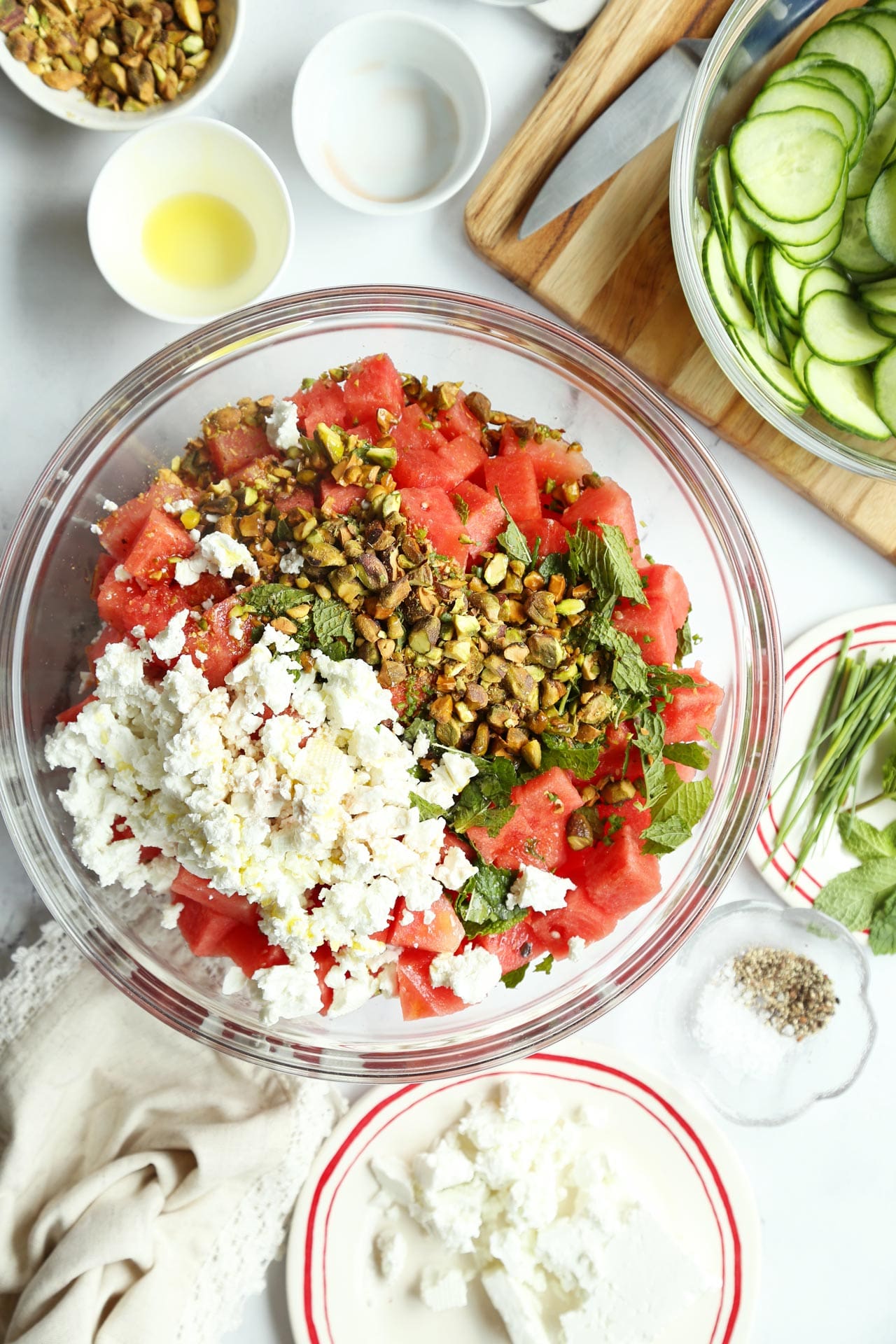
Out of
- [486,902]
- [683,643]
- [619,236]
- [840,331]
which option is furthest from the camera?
[619,236]

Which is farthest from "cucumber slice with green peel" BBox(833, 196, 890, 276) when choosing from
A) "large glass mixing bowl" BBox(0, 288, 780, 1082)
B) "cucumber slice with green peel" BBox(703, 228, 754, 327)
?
"large glass mixing bowl" BBox(0, 288, 780, 1082)

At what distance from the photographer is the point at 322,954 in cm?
168

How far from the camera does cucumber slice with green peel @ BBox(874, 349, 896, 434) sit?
1979 mm

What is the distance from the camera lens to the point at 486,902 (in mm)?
1674

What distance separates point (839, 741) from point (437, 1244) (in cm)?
146

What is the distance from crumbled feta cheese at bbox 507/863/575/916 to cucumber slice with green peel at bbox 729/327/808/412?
1.08 meters

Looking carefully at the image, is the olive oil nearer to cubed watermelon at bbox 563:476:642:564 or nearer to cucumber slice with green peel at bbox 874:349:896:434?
cubed watermelon at bbox 563:476:642:564

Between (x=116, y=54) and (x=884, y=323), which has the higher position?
(x=884, y=323)

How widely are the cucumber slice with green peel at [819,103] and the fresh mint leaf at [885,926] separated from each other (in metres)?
1.58

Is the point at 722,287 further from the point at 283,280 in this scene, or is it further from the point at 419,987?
the point at 419,987

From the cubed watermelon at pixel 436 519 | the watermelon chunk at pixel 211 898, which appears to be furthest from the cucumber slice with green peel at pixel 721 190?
the watermelon chunk at pixel 211 898

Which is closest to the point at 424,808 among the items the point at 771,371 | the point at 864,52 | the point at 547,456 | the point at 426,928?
the point at 426,928

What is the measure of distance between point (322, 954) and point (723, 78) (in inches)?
72.4

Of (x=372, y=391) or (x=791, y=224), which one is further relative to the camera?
(x=791, y=224)
